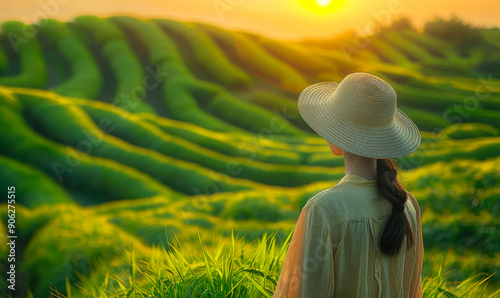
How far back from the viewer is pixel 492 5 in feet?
20.9

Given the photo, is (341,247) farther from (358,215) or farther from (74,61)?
(74,61)

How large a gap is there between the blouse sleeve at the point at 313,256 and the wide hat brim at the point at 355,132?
9.9 inches

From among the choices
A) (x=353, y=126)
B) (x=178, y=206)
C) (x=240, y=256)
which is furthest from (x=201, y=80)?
(x=353, y=126)

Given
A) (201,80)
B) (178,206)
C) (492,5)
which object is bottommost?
(178,206)

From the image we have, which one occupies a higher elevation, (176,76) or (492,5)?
(492,5)

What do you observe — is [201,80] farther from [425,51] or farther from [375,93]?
[375,93]

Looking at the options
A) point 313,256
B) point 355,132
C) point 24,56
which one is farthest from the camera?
point 24,56

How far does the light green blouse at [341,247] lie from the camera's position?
1476 millimetres

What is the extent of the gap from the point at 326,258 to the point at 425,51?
5.80m

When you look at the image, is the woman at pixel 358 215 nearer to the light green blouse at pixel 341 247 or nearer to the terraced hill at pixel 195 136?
the light green blouse at pixel 341 247

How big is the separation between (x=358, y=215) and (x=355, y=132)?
10.8 inches

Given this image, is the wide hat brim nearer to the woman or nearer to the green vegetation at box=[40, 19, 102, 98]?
the woman

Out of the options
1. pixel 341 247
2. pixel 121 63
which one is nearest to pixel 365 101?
pixel 341 247

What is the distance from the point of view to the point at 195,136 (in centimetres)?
590
